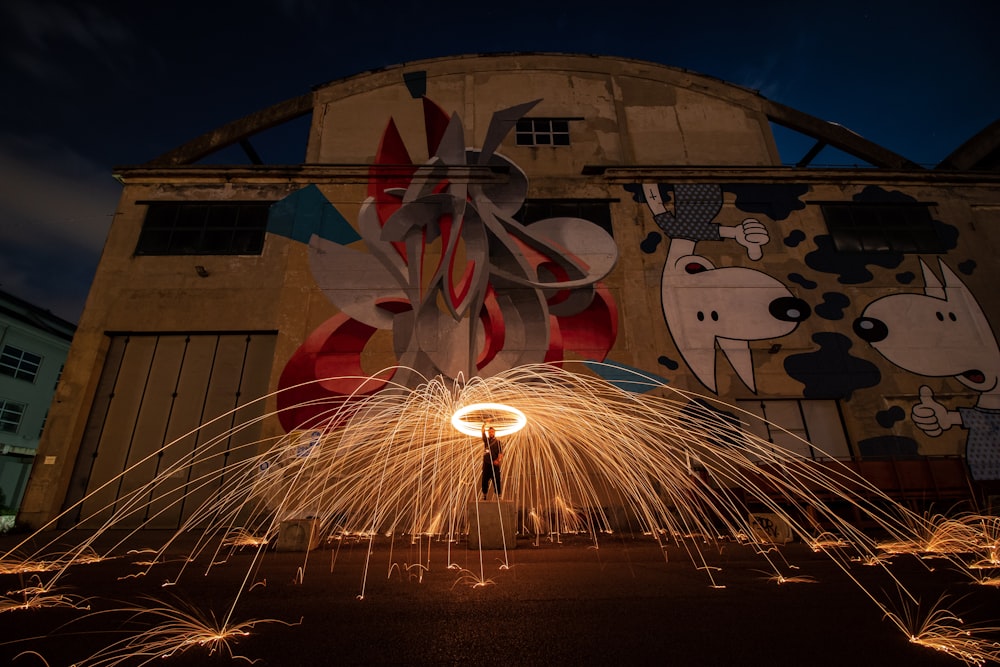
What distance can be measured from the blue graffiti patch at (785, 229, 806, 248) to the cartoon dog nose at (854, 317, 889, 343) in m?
2.75

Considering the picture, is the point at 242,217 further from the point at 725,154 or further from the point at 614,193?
the point at 725,154

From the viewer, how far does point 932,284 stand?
12469 mm

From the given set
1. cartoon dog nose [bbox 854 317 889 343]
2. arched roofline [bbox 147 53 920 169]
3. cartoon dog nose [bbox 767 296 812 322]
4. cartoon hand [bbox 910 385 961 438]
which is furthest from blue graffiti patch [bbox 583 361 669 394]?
arched roofline [bbox 147 53 920 169]

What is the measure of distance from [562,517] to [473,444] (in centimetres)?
363

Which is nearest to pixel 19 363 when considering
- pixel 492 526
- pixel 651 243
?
pixel 492 526

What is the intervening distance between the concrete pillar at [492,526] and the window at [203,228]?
417 inches

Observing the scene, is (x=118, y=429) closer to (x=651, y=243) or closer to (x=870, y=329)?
(x=651, y=243)

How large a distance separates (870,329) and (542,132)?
452 inches

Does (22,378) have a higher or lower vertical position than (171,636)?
higher

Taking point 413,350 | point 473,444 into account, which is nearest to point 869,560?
point 473,444

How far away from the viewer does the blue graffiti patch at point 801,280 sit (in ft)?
40.5

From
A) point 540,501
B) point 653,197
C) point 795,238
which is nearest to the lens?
point 540,501

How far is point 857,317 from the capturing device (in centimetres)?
1198

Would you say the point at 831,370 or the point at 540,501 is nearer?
the point at 540,501
